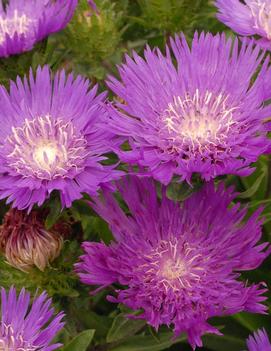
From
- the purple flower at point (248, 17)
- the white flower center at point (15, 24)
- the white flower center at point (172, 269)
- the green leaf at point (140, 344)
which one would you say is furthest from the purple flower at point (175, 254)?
the white flower center at point (15, 24)

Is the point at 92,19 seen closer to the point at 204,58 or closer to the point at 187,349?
the point at 204,58

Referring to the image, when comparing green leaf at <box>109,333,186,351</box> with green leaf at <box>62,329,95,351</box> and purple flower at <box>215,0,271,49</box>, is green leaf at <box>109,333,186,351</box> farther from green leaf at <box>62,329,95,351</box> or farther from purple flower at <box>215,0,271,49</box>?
purple flower at <box>215,0,271,49</box>

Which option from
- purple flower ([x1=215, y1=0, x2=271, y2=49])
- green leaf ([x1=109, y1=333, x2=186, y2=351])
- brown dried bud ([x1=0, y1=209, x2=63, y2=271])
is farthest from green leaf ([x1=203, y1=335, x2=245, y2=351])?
purple flower ([x1=215, y1=0, x2=271, y2=49])

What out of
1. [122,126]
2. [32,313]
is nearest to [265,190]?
[122,126]

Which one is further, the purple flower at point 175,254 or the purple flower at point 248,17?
the purple flower at point 248,17

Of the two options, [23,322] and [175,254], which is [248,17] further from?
[23,322]

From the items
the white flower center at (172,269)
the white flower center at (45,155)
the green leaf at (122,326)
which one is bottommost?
the green leaf at (122,326)

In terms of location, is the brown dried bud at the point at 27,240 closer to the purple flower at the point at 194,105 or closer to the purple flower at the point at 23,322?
the purple flower at the point at 23,322
